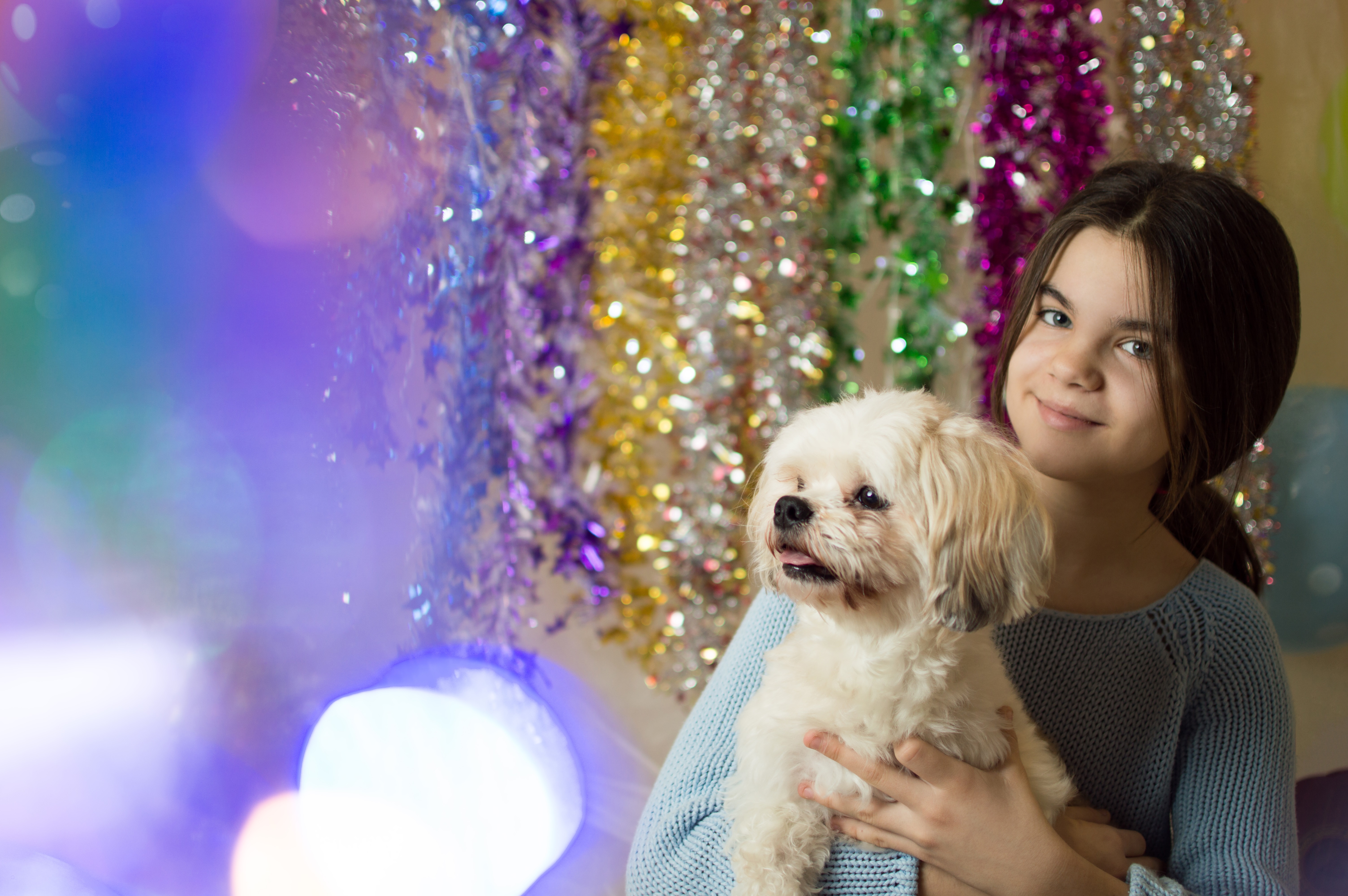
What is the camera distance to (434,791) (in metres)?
2.53

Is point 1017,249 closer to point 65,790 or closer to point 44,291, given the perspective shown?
point 44,291

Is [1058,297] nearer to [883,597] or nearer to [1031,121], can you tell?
[883,597]

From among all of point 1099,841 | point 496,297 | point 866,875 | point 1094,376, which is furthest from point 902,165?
point 866,875

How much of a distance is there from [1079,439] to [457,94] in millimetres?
2129

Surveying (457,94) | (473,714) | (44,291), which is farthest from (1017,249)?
(44,291)

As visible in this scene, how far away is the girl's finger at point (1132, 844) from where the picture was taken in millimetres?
1111

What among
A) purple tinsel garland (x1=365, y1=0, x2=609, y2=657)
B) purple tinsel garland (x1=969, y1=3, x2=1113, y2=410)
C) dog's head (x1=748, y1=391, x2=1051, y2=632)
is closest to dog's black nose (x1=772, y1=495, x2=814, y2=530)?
dog's head (x1=748, y1=391, x2=1051, y2=632)

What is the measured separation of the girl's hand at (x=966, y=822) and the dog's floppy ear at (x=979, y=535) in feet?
0.60

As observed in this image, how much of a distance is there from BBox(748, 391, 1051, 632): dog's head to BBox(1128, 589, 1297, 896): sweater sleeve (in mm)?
444

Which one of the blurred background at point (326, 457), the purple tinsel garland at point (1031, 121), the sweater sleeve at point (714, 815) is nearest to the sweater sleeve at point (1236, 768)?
the sweater sleeve at point (714, 815)

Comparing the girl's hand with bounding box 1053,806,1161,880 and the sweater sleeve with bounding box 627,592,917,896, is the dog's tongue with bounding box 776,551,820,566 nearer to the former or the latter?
the sweater sleeve with bounding box 627,592,917,896

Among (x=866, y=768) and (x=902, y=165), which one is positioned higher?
(x=902, y=165)

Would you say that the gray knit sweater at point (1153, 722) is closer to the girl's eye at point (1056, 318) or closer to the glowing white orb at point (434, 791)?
the girl's eye at point (1056, 318)

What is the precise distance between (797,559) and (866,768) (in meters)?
0.26
